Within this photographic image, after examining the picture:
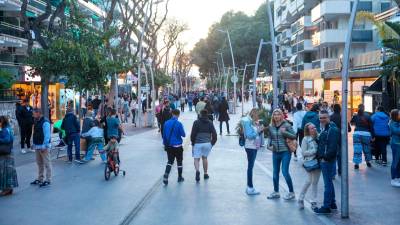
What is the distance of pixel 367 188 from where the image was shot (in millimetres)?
12641

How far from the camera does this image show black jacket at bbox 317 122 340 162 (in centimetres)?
991

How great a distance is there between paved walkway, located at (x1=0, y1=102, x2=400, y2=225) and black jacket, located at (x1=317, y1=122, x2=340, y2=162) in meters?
0.95

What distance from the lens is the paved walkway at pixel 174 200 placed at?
9.62m

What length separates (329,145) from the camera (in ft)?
32.7

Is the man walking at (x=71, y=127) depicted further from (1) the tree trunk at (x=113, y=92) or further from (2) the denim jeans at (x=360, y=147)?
(1) the tree trunk at (x=113, y=92)

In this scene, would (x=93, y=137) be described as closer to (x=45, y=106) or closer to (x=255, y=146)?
(x=45, y=106)

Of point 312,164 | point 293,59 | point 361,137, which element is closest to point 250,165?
point 312,164

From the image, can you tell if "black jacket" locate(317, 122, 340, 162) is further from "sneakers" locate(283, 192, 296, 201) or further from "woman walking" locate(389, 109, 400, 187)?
"woman walking" locate(389, 109, 400, 187)

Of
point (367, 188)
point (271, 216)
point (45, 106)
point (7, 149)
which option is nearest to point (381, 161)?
point (367, 188)

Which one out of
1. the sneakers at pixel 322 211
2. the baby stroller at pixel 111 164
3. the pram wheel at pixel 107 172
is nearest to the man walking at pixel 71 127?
the baby stroller at pixel 111 164

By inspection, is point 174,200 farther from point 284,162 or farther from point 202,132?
point 202,132

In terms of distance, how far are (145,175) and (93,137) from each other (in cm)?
365

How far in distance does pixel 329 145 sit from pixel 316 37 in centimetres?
5006

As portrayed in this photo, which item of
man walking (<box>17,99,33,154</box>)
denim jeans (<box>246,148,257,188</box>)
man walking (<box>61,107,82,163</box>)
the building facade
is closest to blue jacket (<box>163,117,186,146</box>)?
denim jeans (<box>246,148,257,188</box>)
